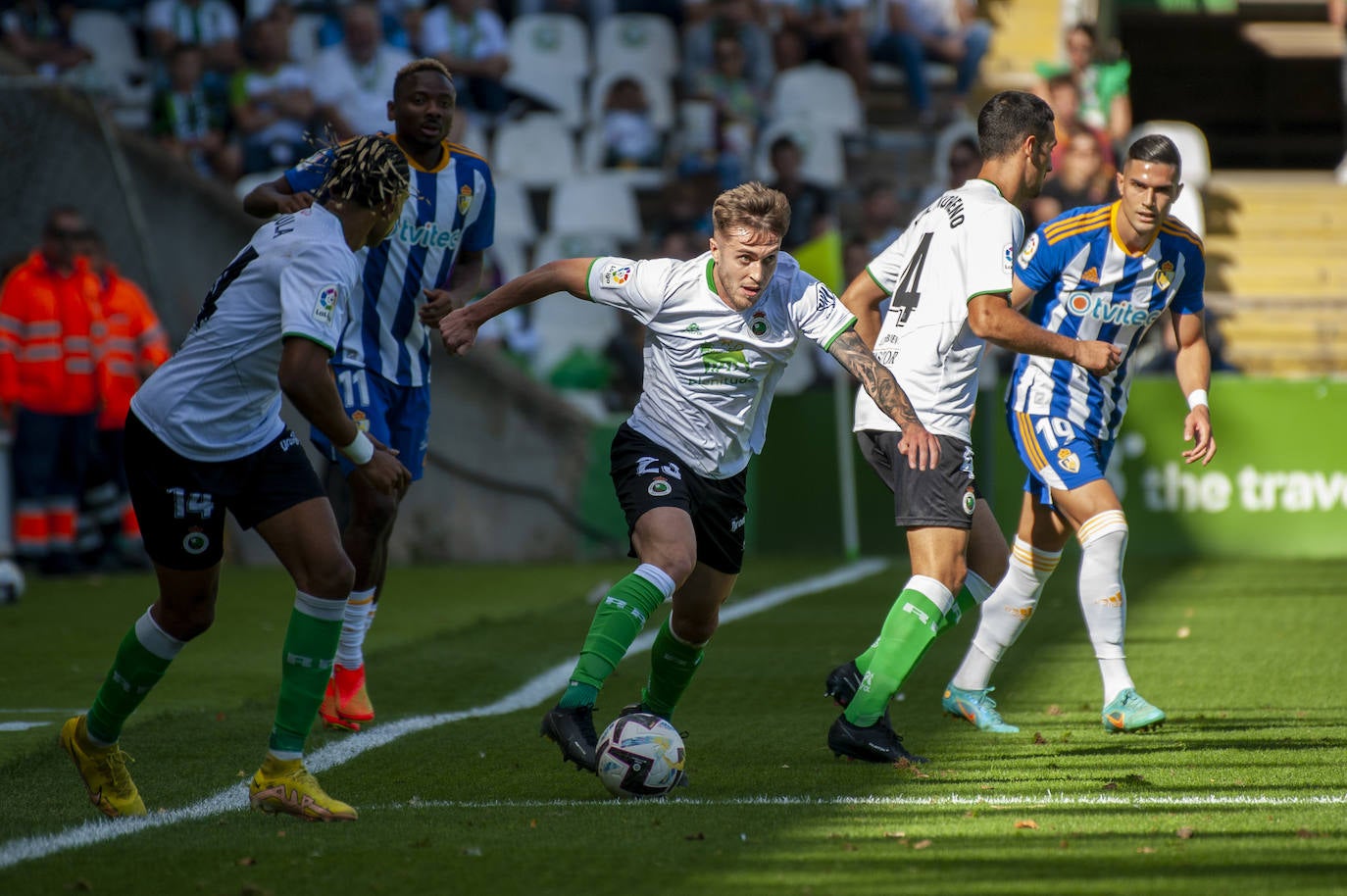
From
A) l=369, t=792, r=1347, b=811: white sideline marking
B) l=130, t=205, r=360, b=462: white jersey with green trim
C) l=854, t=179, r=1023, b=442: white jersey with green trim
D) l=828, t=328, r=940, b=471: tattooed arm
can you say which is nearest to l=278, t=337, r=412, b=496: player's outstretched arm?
l=130, t=205, r=360, b=462: white jersey with green trim

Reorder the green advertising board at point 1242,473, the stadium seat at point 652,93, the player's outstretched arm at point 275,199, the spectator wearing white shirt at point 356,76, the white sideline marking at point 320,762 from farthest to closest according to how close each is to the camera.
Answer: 1. the stadium seat at point 652,93
2. the spectator wearing white shirt at point 356,76
3. the green advertising board at point 1242,473
4. the player's outstretched arm at point 275,199
5. the white sideline marking at point 320,762

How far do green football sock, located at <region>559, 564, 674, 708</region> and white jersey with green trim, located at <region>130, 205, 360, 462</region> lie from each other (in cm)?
107

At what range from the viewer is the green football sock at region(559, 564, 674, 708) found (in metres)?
5.16

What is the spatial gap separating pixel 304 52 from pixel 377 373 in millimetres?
11676

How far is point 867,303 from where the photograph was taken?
6.24 metres

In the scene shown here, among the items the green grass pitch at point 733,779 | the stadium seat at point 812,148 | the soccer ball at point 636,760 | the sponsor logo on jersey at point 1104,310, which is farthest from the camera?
the stadium seat at point 812,148

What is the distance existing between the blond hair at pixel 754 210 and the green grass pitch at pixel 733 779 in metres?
1.62

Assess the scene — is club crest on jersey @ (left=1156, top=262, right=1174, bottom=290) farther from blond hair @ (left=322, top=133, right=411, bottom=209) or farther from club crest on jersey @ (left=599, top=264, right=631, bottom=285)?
blond hair @ (left=322, top=133, right=411, bottom=209)

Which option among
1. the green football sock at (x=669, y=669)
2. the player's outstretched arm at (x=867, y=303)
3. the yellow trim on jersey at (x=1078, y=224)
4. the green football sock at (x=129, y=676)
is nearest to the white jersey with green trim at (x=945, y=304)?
the player's outstretched arm at (x=867, y=303)

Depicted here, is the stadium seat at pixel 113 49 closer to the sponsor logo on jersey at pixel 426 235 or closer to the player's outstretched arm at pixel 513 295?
the sponsor logo on jersey at pixel 426 235

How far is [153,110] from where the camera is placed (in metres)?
16.0

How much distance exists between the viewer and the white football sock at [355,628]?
675cm

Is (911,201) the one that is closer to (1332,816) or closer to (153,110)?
(153,110)

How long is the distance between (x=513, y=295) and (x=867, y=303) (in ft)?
4.43
